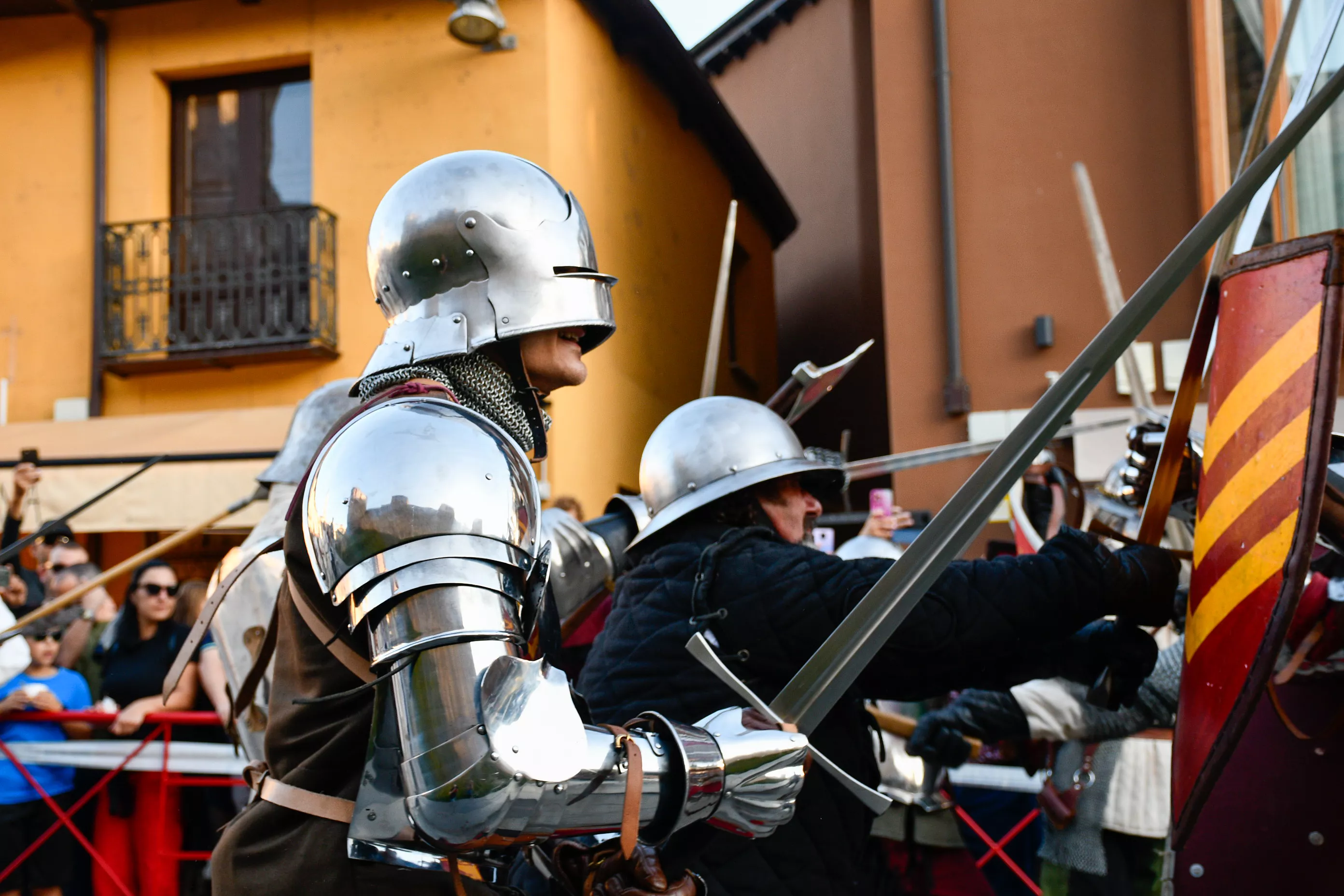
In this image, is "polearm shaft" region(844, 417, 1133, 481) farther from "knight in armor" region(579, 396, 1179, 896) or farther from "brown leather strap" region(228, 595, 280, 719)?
"brown leather strap" region(228, 595, 280, 719)

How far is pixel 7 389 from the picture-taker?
30.1ft

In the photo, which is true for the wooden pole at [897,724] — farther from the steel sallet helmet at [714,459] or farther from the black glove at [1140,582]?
the black glove at [1140,582]

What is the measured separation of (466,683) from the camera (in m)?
1.49

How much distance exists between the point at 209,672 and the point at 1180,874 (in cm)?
370

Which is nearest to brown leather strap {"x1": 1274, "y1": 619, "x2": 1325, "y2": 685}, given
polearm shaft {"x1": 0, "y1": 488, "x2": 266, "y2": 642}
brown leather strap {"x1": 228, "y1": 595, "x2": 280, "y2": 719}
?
brown leather strap {"x1": 228, "y1": 595, "x2": 280, "y2": 719}

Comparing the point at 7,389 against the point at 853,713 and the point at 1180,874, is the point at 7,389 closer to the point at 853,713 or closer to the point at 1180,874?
the point at 853,713

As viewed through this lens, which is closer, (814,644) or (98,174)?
(814,644)

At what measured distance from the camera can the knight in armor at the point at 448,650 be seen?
1498 millimetres

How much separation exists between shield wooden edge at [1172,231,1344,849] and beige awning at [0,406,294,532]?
20.3 feet

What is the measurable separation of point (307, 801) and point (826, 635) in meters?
1.04

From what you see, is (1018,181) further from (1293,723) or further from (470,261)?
(470,261)

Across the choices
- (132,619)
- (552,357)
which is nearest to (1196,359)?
(552,357)

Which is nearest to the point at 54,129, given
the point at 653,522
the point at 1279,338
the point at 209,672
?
the point at 209,672

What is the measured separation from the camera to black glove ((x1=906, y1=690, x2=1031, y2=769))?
3.72 metres
